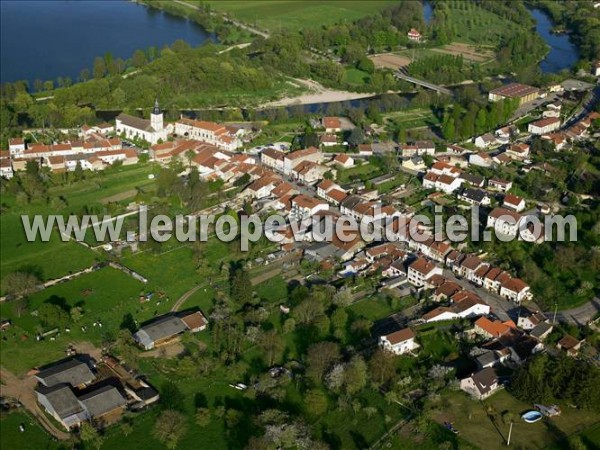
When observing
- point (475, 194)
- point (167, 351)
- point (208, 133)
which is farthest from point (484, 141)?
point (167, 351)

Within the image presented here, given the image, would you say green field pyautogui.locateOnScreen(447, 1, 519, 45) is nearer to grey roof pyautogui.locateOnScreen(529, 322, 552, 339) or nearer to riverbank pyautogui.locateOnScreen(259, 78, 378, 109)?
riverbank pyautogui.locateOnScreen(259, 78, 378, 109)

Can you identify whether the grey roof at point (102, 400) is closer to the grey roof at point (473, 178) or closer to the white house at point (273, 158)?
the white house at point (273, 158)

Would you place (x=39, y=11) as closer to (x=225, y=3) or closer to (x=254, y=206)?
(x=225, y=3)

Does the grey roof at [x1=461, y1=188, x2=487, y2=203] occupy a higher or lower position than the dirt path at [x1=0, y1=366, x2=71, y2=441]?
higher

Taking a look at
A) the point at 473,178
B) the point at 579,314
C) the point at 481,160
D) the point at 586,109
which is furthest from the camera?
the point at 586,109

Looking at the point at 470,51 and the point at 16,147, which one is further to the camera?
the point at 470,51

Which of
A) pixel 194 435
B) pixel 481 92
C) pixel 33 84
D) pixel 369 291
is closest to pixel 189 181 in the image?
pixel 369 291

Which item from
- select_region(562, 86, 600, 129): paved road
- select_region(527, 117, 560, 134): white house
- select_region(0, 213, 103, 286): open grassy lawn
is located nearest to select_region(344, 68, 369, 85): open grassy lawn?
select_region(527, 117, 560, 134): white house

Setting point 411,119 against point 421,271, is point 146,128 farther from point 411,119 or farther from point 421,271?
point 421,271
